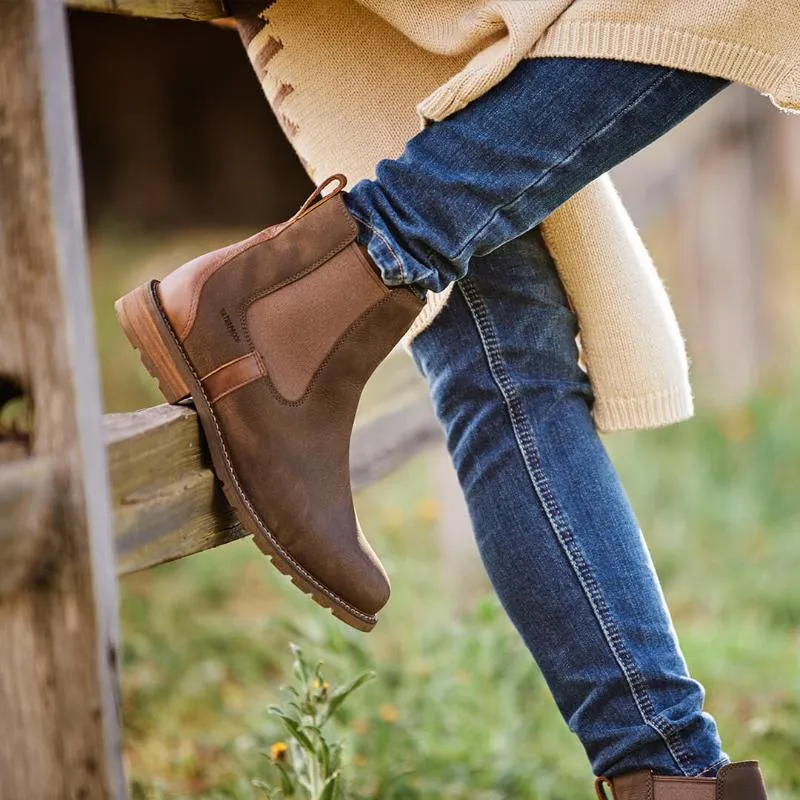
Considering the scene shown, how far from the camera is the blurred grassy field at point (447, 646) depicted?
1.74 m

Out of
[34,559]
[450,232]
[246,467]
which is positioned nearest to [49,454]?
[34,559]

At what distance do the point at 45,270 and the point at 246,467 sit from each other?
284 mm

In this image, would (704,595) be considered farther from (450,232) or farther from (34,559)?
(34,559)

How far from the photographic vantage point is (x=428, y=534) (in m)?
3.16

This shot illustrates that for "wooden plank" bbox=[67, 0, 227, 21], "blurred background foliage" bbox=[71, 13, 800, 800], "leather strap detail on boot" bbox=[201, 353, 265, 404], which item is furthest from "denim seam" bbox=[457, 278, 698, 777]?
"blurred background foliage" bbox=[71, 13, 800, 800]

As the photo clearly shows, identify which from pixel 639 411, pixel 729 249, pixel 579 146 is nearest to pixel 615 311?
pixel 639 411

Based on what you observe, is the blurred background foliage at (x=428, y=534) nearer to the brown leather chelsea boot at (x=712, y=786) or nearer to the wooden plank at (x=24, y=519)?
the brown leather chelsea boot at (x=712, y=786)

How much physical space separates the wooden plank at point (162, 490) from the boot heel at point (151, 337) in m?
0.04

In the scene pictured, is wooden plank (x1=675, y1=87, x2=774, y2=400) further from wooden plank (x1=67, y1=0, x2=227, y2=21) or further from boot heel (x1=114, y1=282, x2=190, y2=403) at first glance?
boot heel (x1=114, y1=282, x2=190, y2=403)

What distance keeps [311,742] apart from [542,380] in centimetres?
47

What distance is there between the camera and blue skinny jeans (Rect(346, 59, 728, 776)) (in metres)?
0.98

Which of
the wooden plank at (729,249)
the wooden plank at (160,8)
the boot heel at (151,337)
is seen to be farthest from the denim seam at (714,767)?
the wooden plank at (729,249)

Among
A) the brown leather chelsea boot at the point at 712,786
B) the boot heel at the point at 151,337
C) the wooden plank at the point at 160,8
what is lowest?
the brown leather chelsea boot at the point at 712,786

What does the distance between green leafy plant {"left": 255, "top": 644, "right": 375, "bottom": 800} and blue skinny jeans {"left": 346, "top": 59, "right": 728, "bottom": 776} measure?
0.84 feet
